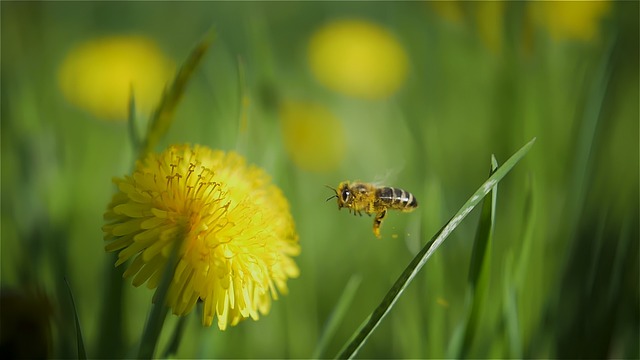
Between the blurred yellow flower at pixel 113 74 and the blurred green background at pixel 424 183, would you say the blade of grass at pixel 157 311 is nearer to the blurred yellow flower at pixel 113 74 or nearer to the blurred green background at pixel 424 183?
the blurred green background at pixel 424 183

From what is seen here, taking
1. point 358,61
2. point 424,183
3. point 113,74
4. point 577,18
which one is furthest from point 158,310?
point 358,61

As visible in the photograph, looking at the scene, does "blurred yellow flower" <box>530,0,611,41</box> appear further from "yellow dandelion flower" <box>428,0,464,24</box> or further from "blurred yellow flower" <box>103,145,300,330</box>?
"blurred yellow flower" <box>103,145,300,330</box>

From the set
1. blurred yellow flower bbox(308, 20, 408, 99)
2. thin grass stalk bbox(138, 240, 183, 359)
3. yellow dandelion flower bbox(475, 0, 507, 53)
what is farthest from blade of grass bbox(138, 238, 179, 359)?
blurred yellow flower bbox(308, 20, 408, 99)

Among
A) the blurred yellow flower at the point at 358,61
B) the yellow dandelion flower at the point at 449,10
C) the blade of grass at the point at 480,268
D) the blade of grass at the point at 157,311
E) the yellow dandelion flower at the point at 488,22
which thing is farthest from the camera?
the blurred yellow flower at the point at 358,61

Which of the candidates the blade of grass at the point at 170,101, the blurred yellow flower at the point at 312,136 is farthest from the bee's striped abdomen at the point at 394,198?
the blurred yellow flower at the point at 312,136

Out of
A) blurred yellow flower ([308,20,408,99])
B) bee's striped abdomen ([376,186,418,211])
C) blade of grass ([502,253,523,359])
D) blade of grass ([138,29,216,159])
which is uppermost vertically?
blurred yellow flower ([308,20,408,99])
